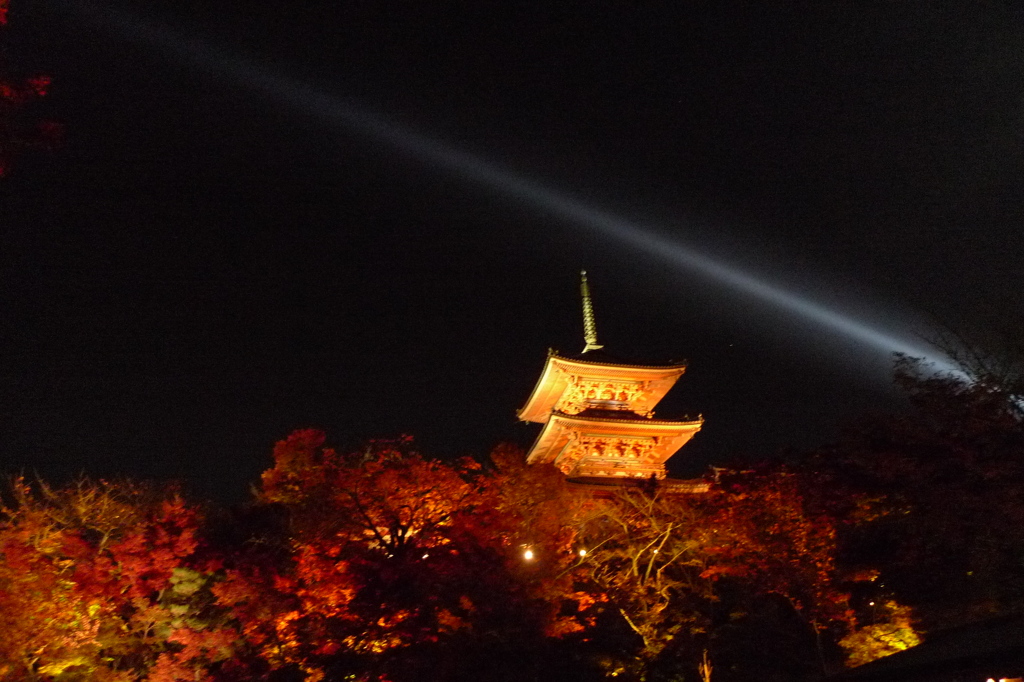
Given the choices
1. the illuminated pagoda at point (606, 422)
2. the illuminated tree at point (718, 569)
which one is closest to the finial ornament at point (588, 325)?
the illuminated pagoda at point (606, 422)

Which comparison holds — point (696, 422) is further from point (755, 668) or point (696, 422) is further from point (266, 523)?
point (266, 523)

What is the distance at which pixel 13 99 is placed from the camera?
5.89 m

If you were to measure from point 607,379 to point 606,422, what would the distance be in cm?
292

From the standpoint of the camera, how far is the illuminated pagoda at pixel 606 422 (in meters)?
25.8

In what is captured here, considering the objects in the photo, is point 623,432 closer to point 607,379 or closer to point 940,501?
point 607,379

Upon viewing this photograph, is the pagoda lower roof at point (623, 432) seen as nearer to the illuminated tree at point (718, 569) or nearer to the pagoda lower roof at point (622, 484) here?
the pagoda lower roof at point (622, 484)

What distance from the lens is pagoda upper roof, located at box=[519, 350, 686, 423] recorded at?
27703 mm

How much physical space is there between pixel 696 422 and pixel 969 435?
1415 centimetres

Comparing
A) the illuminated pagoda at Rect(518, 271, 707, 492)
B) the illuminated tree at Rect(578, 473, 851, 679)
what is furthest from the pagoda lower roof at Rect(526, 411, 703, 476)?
the illuminated tree at Rect(578, 473, 851, 679)

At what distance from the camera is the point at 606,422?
2564cm

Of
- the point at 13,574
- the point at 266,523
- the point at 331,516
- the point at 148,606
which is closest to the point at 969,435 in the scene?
the point at 331,516

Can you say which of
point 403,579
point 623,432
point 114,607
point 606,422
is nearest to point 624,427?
point 623,432

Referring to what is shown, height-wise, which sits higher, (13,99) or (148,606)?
(13,99)

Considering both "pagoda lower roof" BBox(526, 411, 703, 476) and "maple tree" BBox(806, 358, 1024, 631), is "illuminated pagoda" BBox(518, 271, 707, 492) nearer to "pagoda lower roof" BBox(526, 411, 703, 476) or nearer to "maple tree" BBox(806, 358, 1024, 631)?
"pagoda lower roof" BBox(526, 411, 703, 476)
